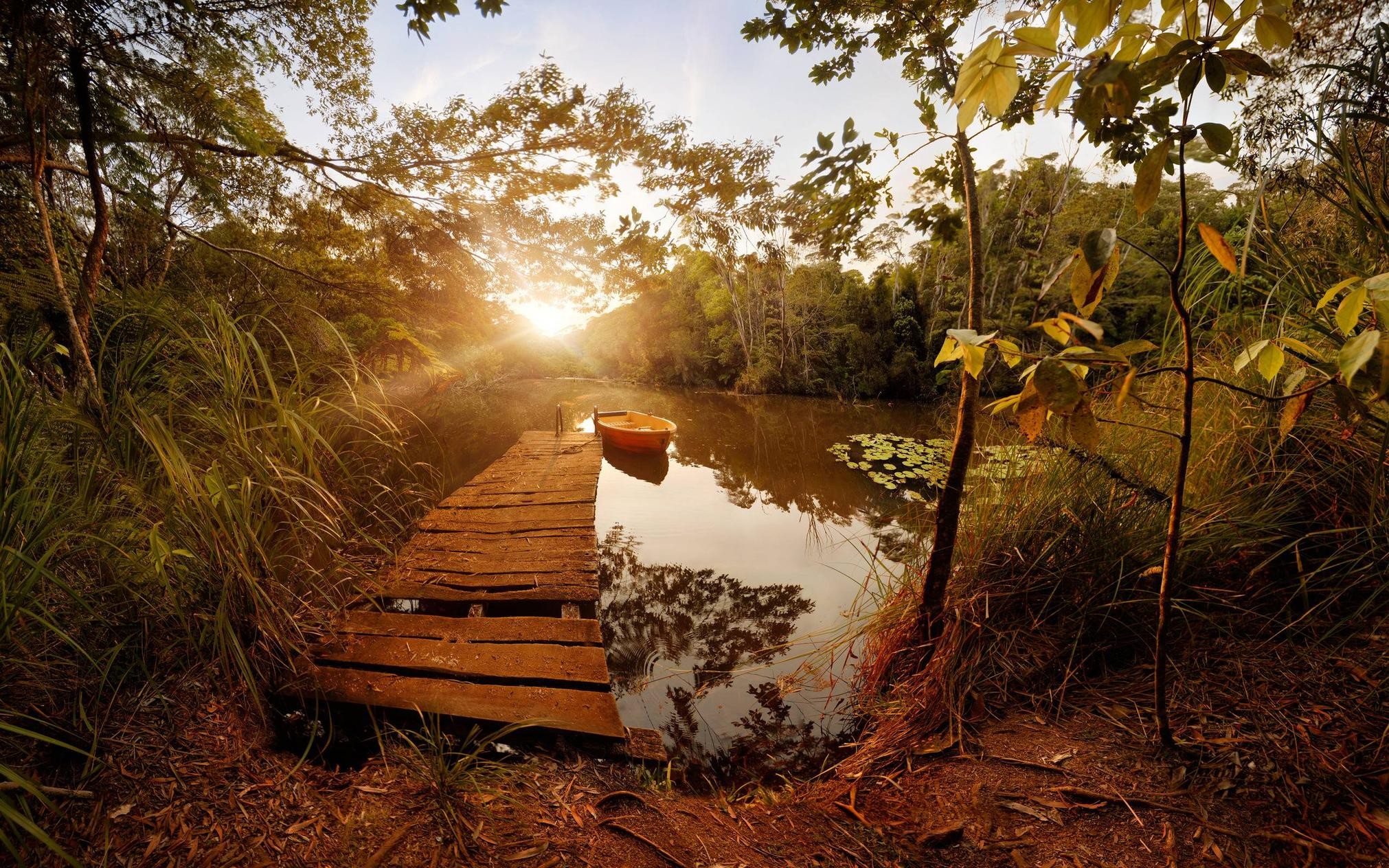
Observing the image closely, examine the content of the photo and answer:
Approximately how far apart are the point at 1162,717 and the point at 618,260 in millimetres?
6646

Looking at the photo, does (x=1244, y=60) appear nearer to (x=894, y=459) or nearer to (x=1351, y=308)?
(x=1351, y=308)

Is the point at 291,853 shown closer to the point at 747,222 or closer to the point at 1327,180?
the point at 1327,180

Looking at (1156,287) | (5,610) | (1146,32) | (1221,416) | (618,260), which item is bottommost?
(5,610)

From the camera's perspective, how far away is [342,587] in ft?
9.32

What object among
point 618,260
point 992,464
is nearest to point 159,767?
point 992,464

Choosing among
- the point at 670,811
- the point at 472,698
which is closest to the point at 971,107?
the point at 670,811

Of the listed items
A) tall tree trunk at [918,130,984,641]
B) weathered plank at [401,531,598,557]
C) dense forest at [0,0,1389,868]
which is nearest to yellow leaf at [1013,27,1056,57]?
dense forest at [0,0,1389,868]

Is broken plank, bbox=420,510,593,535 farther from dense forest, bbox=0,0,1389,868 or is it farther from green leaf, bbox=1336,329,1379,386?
green leaf, bbox=1336,329,1379,386

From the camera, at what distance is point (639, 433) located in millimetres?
9031

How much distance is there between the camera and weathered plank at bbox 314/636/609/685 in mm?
2182

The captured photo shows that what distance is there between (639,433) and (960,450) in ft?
24.6

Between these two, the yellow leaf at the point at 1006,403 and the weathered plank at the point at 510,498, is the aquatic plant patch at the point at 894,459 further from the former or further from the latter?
the yellow leaf at the point at 1006,403

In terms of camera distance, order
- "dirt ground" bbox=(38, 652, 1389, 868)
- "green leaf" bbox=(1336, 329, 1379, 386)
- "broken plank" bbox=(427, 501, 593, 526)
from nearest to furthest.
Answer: "green leaf" bbox=(1336, 329, 1379, 386) → "dirt ground" bbox=(38, 652, 1389, 868) → "broken plank" bbox=(427, 501, 593, 526)

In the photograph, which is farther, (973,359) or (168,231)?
(168,231)
